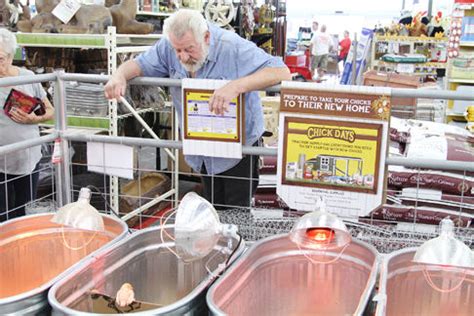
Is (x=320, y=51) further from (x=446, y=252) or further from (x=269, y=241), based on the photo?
(x=446, y=252)

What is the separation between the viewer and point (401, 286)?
1486 mm

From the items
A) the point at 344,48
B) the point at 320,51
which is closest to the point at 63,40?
the point at 320,51

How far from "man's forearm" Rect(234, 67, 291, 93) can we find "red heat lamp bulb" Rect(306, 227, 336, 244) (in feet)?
1.76

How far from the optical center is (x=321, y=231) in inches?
54.7

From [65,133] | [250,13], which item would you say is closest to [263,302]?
[65,133]

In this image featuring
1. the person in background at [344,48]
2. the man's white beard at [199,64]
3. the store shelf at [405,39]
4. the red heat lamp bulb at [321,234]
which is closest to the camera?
the red heat lamp bulb at [321,234]

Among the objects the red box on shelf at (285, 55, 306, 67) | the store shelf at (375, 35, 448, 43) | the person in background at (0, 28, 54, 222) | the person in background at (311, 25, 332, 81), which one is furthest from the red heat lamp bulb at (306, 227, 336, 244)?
the person in background at (311, 25, 332, 81)

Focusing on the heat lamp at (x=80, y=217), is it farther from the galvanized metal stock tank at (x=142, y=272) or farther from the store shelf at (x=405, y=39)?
the store shelf at (x=405, y=39)

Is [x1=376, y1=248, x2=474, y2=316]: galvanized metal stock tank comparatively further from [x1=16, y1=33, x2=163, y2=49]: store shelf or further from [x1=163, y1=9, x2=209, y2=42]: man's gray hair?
[x1=16, y1=33, x2=163, y2=49]: store shelf

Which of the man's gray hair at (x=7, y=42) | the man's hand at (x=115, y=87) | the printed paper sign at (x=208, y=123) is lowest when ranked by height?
the printed paper sign at (x=208, y=123)

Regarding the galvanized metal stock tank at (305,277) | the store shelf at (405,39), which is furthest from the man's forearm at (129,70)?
the store shelf at (405,39)

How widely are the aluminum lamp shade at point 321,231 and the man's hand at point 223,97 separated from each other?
1.54 feet

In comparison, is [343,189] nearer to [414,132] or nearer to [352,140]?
[352,140]

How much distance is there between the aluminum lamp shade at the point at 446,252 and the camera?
4.13 ft
